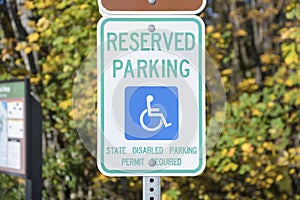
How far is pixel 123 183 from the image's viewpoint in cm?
661

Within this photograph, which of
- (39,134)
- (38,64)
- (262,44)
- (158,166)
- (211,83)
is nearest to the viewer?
(158,166)

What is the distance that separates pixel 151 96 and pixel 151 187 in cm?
28

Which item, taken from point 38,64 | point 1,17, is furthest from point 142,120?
point 1,17

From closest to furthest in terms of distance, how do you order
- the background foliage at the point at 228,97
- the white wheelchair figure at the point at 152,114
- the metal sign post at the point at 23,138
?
the white wheelchair figure at the point at 152,114
the metal sign post at the point at 23,138
the background foliage at the point at 228,97

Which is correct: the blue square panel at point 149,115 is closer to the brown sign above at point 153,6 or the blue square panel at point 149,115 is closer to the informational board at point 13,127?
the brown sign above at point 153,6

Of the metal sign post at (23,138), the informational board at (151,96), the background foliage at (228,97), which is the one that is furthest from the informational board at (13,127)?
the informational board at (151,96)

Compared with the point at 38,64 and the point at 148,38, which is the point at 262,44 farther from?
the point at 148,38

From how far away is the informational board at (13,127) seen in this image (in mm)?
4535

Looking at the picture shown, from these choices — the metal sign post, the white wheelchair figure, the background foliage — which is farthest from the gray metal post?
the background foliage

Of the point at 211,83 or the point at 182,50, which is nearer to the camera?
the point at 182,50

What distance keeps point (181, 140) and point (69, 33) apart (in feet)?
13.4

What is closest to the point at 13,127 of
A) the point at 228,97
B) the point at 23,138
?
the point at 23,138

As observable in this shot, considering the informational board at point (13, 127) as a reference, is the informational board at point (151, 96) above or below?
above

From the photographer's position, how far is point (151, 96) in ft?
6.57
